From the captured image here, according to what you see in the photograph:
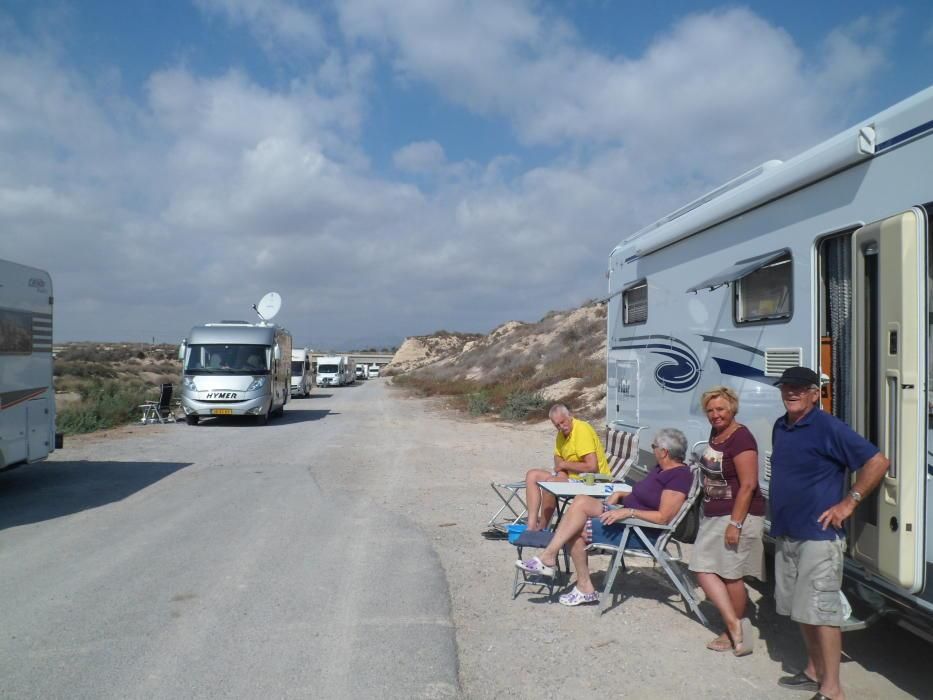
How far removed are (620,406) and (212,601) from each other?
4938 millimetres

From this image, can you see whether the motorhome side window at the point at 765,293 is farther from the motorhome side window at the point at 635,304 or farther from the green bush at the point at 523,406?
the green bush at the point at 523,406

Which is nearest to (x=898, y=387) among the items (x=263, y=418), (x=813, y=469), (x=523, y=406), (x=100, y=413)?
(x=813, y=469)

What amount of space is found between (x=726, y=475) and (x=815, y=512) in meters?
0.77

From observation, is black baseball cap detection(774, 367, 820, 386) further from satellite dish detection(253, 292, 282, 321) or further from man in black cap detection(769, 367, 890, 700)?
satellite dish detection(253, 292, 282, 321)

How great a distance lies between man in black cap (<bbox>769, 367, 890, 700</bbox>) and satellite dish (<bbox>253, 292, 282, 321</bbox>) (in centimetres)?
2089

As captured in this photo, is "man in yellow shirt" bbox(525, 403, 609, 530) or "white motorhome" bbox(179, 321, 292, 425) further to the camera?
"white motorhome" bbox(179, 321, 292, 425)

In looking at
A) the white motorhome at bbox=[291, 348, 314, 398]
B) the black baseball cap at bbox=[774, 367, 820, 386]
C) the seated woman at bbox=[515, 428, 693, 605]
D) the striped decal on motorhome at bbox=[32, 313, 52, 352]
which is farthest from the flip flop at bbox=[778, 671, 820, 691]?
the white motorhome at bbox=[291, 348, 314, 398]

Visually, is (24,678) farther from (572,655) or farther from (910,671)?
(910,671)

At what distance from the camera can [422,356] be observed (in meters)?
97.5

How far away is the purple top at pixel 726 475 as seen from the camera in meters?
4.66

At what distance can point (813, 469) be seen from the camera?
3.99 metres

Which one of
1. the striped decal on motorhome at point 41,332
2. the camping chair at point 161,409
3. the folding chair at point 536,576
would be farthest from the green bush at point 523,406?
the folding chair at point 536,576

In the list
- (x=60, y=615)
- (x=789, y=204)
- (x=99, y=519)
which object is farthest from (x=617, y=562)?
(x=99, y=519)

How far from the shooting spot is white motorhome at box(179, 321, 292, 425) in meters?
19.7
